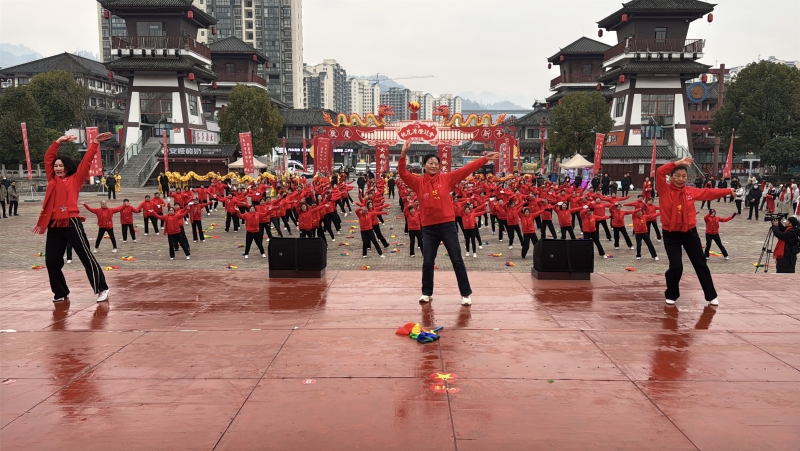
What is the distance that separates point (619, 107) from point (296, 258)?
154 feet

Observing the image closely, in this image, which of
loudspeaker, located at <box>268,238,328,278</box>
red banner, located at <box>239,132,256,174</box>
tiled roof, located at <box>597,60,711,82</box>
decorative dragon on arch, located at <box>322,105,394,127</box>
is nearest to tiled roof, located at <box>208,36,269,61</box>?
decorative dragon on arch, located at <box>322,105,394,127</box>

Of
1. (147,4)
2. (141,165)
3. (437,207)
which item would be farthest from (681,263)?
(147,4)

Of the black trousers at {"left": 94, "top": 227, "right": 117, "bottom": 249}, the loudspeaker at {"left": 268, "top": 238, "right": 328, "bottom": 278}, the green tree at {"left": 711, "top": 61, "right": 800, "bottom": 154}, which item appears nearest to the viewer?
the loudspeaker at {"left": 268, "top": 238, "right": 328, "bottom": 278}

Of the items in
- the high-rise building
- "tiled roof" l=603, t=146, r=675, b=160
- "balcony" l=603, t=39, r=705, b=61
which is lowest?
"tiled roof" l=603, t=146, r=675, b=160

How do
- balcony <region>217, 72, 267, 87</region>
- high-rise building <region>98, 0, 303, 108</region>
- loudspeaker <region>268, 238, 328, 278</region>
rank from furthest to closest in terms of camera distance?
high-rise building <region>98, 0, 303, 108</region>
balcony <region>217, 72, 267, 87</region>
loudspeaker <region>268, 238, 328, 278</region>

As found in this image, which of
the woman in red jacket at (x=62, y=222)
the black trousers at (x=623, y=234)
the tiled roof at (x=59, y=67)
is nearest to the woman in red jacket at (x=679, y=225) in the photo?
the woman in red jacket at (x=62, y=222)

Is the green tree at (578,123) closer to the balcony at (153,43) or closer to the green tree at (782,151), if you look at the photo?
the green tree at (782,151)

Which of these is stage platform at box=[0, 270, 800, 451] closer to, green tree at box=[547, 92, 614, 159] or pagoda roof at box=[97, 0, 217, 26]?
green tree at box=[547, 92, 614, 159]

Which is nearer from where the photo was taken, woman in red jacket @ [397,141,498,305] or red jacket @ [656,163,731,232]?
woman in red jacket @ [397,141,498,305]

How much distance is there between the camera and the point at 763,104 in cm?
4272

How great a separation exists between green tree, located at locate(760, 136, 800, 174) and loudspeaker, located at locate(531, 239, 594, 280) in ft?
134

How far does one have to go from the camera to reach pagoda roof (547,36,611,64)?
62081 mm

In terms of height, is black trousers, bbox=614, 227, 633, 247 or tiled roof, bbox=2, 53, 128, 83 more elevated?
tiled roof, bbox=2, 53, 128, 83

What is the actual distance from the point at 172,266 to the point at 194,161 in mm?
33974
